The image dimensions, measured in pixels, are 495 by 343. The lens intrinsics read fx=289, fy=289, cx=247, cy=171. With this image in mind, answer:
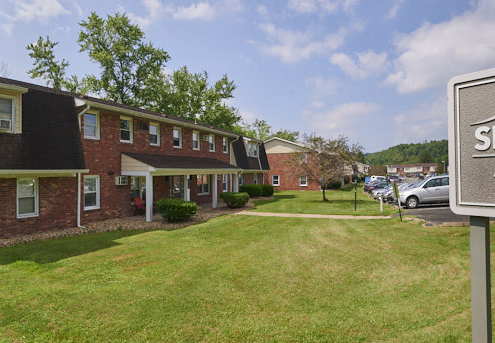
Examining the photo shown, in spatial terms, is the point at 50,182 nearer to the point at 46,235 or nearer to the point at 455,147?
the point at 46,235

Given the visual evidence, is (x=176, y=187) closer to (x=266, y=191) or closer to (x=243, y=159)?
(x=243, y=159)

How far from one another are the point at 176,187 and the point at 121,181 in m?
4.76

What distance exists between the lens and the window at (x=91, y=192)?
45.2 feet

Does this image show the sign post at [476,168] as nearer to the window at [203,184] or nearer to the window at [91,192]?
the window at [91,192]

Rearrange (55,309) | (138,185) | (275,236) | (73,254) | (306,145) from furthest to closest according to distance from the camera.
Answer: (306,145) < (138,185) < (275,236) < (73,254) < (55,309)

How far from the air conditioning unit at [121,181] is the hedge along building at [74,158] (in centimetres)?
5

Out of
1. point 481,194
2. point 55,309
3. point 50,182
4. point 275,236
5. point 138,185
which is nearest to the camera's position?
point 481,194

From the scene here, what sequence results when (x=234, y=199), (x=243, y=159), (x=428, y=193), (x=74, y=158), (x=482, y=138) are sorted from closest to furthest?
(x=482, y=138) → (x=74, y=158) → (x=428, y=193) → (x=234, y=199) → (x=243, y=159)

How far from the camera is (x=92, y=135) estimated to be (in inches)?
558

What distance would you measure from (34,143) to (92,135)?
2.93 meters

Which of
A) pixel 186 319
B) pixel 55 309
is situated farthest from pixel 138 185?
pixel 186 319

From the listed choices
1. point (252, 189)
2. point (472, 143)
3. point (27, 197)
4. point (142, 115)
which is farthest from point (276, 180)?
point (472, 143)

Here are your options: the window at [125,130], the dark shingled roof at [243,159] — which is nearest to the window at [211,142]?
A: the dark shingled roof at [243,159]

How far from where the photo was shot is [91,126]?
14.1 meters
